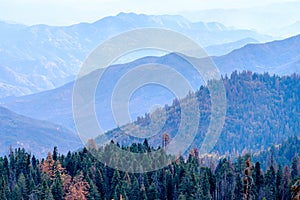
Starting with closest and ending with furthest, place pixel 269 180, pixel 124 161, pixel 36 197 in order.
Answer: pixel 36 197
pixel 269 180
pixel 124 161

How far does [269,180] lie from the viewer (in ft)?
420

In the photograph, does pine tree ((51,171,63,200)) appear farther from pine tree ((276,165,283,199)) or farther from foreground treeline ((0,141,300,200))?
pine tree ((276,165,283,199))

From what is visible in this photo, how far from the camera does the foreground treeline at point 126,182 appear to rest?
401 feet

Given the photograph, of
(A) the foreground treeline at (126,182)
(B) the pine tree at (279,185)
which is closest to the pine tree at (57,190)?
(A) the foreground treeline at (126,182)

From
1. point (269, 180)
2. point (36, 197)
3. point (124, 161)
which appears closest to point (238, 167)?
point (269, 180)

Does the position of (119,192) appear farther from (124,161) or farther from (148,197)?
(124,161)

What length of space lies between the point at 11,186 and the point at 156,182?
105 feet

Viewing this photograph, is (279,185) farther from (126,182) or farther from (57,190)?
(57,190)

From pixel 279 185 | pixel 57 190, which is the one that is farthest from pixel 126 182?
pixel 279 185

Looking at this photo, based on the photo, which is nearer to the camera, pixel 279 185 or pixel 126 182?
pixel 279 185

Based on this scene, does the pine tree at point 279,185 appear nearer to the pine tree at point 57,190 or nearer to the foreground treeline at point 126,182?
the foreground treeline at point 126,182

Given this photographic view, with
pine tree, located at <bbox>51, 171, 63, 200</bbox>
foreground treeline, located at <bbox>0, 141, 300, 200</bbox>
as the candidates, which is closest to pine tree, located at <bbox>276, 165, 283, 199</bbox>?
foreground treeline, located at <bbox>0, 141, 300, 200</bbox>

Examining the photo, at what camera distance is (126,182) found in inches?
5039

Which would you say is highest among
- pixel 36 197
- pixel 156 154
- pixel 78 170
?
pixel 156 154
